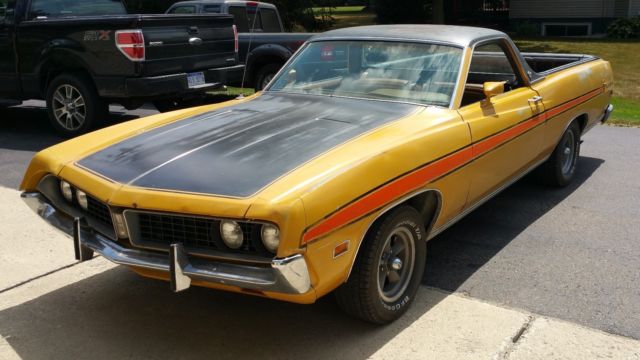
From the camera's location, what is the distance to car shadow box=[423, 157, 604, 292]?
14.1 ft

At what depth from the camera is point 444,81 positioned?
437cm

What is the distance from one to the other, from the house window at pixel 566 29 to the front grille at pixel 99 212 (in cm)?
2531

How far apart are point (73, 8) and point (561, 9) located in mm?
21431

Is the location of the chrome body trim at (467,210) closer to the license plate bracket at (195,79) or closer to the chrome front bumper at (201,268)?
the chrome front bumper at (201,268)

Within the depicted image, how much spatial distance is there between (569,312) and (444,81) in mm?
1627

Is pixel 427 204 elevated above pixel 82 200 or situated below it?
below

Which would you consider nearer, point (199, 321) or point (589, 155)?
point (199, 321)

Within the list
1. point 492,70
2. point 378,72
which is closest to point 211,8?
point 492,70

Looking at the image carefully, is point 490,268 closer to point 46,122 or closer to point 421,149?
point 421,149

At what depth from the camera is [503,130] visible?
14.9 feet

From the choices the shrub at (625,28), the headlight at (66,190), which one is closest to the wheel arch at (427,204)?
the headlight at (66,190)

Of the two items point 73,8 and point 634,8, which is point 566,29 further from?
point 73,8

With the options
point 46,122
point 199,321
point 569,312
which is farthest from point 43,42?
point 569,312

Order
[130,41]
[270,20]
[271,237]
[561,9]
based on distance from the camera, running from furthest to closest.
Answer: [561,9], [270,20], [130,41], [271,237]
